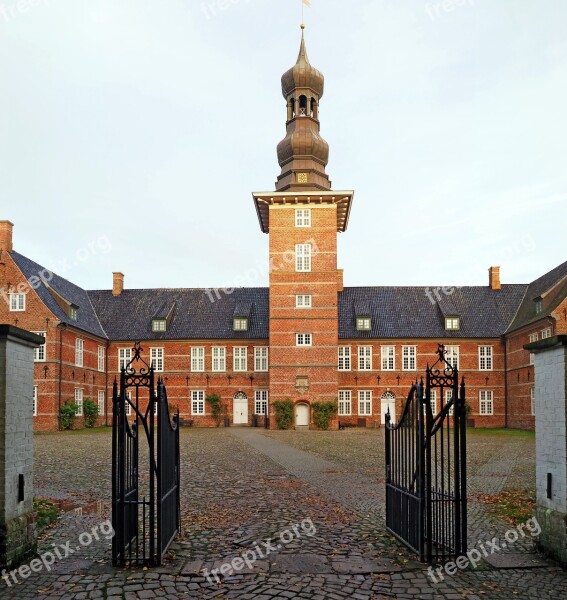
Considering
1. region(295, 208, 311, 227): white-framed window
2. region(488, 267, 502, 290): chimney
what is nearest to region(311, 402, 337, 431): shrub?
region(295, 208, 311, 227): white-framed window

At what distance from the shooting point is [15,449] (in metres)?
7.61

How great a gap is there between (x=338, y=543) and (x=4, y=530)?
4.02m

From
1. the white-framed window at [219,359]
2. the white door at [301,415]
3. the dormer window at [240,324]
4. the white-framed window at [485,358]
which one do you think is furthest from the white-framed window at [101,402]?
the white-framed window at [485,358]

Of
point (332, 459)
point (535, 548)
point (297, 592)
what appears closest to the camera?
point (297, 592)

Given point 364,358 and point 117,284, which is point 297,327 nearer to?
point 364,358

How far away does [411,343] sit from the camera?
42.9 metres

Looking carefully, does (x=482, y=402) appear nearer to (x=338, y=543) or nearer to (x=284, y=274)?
(x=284, y=274)

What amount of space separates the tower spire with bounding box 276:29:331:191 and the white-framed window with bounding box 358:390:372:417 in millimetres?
13058

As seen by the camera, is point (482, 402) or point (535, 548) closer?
point (535, 548)

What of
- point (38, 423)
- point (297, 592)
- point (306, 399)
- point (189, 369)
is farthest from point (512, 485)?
point (189, 369)

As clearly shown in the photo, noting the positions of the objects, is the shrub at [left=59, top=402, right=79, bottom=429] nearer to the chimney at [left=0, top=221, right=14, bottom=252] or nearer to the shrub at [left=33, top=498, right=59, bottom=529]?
the chimney at [left=0, top=221, right=14, bottom=252]

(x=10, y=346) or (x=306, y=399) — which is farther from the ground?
(x=10, y=346)

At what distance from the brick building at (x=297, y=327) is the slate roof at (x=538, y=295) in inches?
5.5

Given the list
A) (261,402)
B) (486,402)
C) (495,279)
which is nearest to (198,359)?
(261,402)
